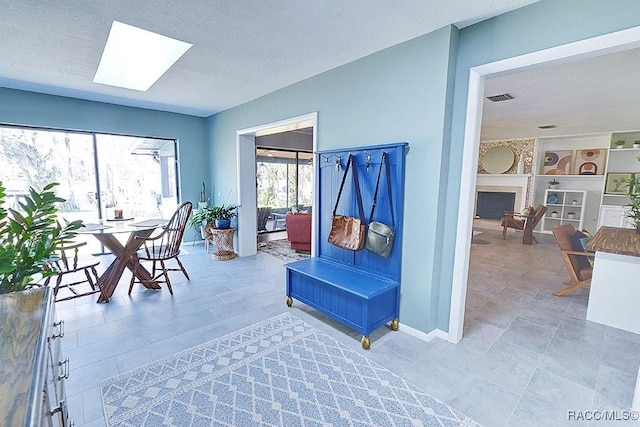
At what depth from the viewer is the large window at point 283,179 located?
7.07 m

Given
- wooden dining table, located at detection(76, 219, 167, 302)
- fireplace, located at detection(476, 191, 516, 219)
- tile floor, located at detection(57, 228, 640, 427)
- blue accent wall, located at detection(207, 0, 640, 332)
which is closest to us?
tile floor, located at detection(57, 228, 640, 427)

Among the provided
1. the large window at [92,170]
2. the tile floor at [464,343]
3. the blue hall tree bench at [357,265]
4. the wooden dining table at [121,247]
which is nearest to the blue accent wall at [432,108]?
the blue hall tree bench at [357,265]

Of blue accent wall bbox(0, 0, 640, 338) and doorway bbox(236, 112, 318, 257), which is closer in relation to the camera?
blue accent wall bbox(0, 0, 640, 338)

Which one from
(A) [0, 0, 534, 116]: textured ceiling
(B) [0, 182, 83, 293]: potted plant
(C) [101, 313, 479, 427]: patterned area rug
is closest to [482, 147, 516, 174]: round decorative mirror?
(A) [0, 0, 534, 116]: textured ceiling

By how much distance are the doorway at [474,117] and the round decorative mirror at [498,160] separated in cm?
670

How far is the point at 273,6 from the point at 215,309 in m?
2.74

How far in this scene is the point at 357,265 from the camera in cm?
286

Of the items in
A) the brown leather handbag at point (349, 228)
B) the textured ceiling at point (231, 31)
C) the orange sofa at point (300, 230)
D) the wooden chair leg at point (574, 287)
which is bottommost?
the wooden chair leg at point (574, 287)

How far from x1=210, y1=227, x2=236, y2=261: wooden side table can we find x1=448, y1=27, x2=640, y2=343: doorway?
11.8 feet

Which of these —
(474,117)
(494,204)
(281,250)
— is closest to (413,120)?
(474,117)

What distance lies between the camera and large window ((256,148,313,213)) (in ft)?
23.2

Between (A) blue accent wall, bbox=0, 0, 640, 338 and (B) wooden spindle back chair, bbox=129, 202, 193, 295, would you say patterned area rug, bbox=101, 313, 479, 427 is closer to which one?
(A) blue accent wall, bbox=0, 0, 640, 338

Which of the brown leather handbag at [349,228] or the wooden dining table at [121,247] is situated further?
the wooden dining table at [121,247]

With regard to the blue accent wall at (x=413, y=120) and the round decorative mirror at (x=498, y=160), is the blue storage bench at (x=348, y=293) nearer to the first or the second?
the blue accent wall at (x=413, y=120)
